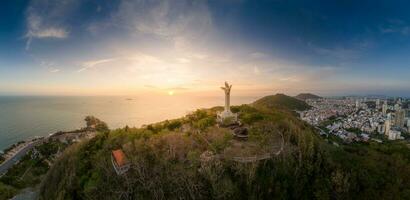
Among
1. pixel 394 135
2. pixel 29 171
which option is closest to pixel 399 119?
pixel 394 135

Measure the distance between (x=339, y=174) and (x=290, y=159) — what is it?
2.41 metres

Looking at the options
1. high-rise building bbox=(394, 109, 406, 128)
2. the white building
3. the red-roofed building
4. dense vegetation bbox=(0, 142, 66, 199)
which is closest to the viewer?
the red-roofed building

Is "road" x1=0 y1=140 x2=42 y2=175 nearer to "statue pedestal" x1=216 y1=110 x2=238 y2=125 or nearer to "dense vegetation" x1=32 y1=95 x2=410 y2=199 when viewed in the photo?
"dense vegetation" x1=32 y1=95 x2=410 y2=199

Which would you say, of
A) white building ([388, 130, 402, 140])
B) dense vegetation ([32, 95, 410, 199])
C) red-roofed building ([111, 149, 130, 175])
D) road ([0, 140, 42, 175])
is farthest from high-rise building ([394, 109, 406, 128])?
road ([0, 140, 42, 175])

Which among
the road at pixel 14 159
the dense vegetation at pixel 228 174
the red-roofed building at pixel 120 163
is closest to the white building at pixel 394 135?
the dense vegetation at pixel 228 174

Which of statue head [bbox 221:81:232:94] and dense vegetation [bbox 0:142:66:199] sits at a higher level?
statue head [bbox 221:81:232:94]

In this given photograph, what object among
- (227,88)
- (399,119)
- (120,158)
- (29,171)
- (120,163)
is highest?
(227,88)

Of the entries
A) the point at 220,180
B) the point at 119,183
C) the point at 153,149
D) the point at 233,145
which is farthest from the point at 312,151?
the point at 119,183

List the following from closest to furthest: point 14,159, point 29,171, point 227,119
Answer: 1. point 227,119
2. point 29,171
3. point 14,159

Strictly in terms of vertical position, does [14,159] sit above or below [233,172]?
below

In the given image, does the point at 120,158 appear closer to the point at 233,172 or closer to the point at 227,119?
the point at 233,172

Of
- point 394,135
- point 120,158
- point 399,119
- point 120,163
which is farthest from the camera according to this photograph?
point 399,119

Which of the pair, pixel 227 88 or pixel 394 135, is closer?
pixel 227 88

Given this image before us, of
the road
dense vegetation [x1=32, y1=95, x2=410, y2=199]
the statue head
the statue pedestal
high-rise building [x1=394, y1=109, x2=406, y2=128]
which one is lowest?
the road
